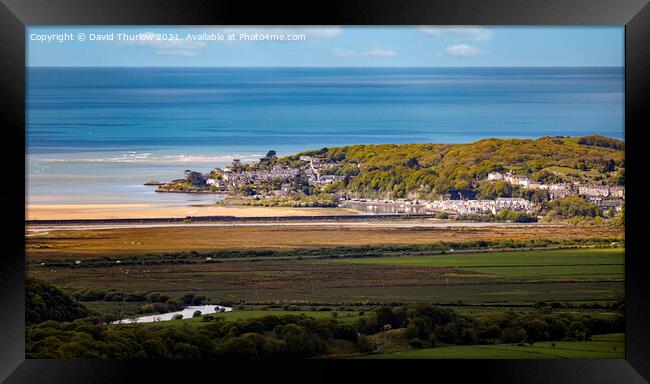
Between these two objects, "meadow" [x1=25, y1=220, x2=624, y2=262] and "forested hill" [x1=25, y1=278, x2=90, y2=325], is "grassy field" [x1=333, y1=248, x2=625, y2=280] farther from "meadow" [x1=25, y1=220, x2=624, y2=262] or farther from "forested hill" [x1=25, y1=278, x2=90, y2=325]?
"forested hill" [x1=25, y1=278, x2=90, y2=325]

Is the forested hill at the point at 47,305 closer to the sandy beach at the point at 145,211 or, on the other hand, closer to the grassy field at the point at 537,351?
the sandy beach at the point at 145,211

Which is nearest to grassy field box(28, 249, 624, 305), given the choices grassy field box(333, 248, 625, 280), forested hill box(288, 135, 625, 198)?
grassy field box(333, 248, 625, 280)

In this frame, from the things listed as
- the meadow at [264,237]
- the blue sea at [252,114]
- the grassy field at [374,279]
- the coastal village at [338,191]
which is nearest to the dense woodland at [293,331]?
the grassy field at [374,279]

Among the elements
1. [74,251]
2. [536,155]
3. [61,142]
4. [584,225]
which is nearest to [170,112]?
[61,142]

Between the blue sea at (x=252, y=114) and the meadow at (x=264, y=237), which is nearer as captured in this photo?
the blue sea at (x=252, y=114)
